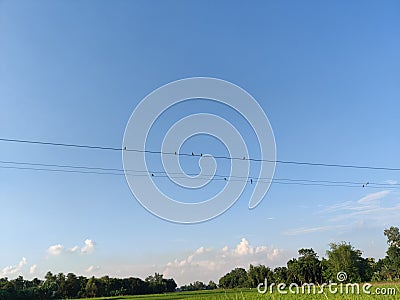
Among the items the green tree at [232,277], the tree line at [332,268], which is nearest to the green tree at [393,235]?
the tree line at [332,268]

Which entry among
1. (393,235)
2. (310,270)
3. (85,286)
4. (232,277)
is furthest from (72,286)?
(393,235)

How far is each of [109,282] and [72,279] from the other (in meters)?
5.00

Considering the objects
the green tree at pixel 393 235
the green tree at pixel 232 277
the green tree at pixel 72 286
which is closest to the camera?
the green tree at pixel 232 277

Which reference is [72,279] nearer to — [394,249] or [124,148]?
[124,148]

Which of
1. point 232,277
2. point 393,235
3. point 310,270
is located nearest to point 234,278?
point 232,277

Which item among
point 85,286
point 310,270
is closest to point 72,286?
point 85,286

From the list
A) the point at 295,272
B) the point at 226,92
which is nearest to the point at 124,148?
the point at 226,92

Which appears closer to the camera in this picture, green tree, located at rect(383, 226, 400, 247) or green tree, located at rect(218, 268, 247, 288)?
green tree, located at rect(218, 268, 247, 288)

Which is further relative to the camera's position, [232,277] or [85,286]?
[85,286]

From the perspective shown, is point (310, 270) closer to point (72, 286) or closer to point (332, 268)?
point (332, 268)

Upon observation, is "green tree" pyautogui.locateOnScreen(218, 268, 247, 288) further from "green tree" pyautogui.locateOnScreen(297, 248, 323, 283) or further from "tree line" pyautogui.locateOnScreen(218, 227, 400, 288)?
"green tree" pyautogui.locateOnScreen(297, 248, 323, 283)

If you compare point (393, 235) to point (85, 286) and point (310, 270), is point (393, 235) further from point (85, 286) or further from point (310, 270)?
point (85, 286)

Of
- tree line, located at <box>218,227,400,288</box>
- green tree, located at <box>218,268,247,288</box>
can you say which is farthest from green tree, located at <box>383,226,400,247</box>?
green tree, located at <box>218,268,247,288</box>

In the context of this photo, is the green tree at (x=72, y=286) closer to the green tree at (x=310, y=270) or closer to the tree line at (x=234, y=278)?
the tree line at (x=234, y=278)
